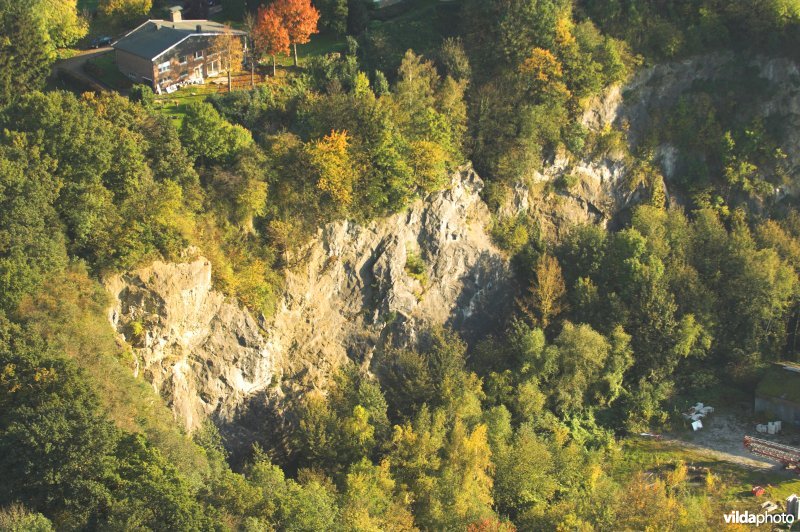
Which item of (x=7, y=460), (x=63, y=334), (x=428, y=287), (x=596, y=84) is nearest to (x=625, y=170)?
(x=596, y=84)

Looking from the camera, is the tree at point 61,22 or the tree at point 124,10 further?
the tree at point 124,10

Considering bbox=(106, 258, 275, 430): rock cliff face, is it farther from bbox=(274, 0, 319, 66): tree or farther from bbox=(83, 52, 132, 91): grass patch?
bbox=(274, 0, 319, 66): tree

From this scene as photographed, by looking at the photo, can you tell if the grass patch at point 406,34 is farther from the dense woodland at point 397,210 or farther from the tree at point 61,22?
the tree at point 61,22

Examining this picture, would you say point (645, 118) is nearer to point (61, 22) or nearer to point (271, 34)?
point (271, 34)

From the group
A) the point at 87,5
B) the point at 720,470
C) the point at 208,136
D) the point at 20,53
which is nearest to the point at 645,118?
the point at 720,470

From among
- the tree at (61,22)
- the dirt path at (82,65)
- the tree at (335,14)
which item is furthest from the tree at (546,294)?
the tree at (61,22)

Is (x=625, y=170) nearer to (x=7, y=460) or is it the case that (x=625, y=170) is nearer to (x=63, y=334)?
(x=63, y=334)

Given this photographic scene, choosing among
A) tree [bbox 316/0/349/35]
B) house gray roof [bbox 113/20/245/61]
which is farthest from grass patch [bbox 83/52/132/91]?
tree [bbox 316/0/349/35]
